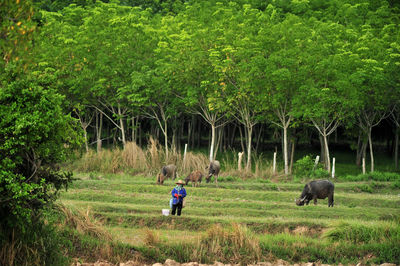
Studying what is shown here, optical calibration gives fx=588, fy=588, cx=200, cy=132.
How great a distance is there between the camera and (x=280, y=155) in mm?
52812

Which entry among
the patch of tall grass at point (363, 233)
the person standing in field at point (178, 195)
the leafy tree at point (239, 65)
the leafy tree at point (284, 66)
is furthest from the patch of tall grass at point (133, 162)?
the patch of tall grass at point (363, 233)

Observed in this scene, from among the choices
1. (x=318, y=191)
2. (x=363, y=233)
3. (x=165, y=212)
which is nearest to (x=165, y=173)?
(x=318, y=191)

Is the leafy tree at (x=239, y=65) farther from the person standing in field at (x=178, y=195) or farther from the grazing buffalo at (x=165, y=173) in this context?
the person standing in field at (x=178, y=195)

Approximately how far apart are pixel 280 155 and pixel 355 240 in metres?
34.5

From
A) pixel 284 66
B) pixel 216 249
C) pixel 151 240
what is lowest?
pixel 216 249

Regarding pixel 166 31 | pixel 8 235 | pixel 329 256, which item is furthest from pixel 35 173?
pixel 166 31

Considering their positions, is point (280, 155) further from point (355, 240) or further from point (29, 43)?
point (29, 43)

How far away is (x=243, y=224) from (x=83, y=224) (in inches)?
221

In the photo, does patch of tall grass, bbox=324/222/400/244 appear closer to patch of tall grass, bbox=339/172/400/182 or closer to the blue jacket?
the blue jacket

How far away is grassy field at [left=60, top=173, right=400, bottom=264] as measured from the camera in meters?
17.4

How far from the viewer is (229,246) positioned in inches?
691

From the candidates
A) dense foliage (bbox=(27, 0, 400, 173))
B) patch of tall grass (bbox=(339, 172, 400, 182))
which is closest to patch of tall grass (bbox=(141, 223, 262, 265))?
patch of tall grass (bbox=(339, 172, 400, 182))

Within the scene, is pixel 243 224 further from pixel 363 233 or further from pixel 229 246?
pixel 363 233

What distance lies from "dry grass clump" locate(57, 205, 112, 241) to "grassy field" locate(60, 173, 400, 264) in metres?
0.37
